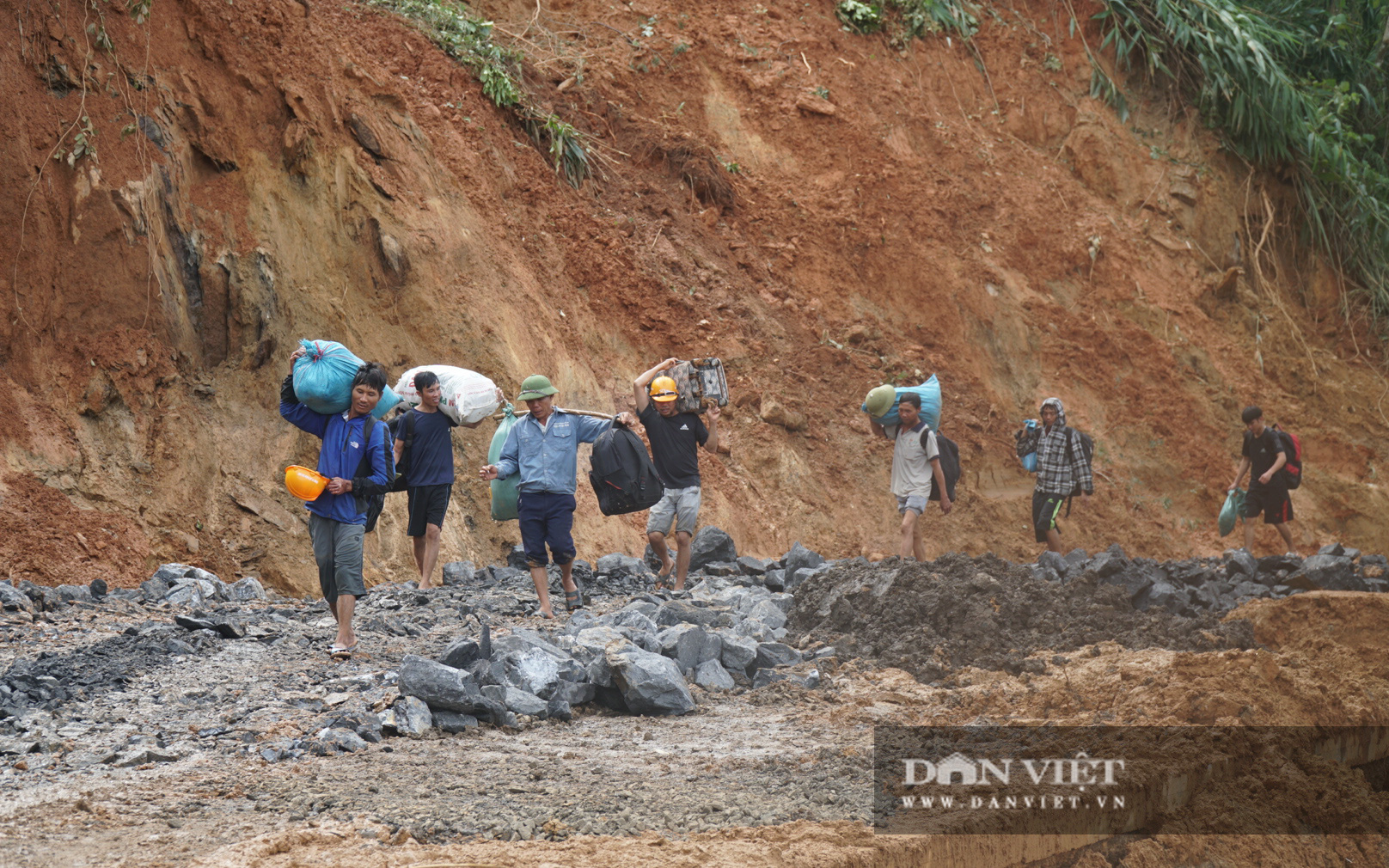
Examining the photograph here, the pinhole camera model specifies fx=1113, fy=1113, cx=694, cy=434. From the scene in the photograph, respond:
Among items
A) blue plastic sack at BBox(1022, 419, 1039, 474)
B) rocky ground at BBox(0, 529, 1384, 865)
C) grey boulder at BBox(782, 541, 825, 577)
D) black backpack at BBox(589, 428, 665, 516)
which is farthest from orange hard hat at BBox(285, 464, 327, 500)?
blue plastic sack at BBox(1022, 419, 1039, 474)

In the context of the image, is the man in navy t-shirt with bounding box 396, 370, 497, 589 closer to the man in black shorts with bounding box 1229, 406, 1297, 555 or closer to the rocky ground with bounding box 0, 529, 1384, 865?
the rocky ground with bounding box 0, 529, 1384, 865

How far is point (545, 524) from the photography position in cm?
791

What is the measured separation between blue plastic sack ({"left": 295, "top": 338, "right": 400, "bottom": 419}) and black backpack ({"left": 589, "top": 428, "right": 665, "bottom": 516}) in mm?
2382

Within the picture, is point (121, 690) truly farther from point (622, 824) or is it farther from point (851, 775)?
point (851, 775)

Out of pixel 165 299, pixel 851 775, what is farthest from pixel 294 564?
pixel 851 775

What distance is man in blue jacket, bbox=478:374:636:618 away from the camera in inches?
310

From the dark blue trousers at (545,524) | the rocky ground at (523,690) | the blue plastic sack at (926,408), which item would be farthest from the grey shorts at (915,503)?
the dark blue trousers at (545,524)

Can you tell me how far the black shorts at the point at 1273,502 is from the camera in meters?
11.8

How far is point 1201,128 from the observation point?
60.3 ft

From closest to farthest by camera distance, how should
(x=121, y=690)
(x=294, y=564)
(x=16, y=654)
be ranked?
(x=121, y=690) < (x=16, y=654) < (x=294, y=564)

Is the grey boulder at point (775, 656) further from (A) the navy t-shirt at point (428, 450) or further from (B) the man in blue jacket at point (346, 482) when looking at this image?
(A) the navy t-shirt at point (428, 450)

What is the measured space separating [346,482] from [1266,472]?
32.2ft

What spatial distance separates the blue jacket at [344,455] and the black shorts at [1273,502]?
9577 millimetres

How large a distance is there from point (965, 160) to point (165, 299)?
11490 mm
